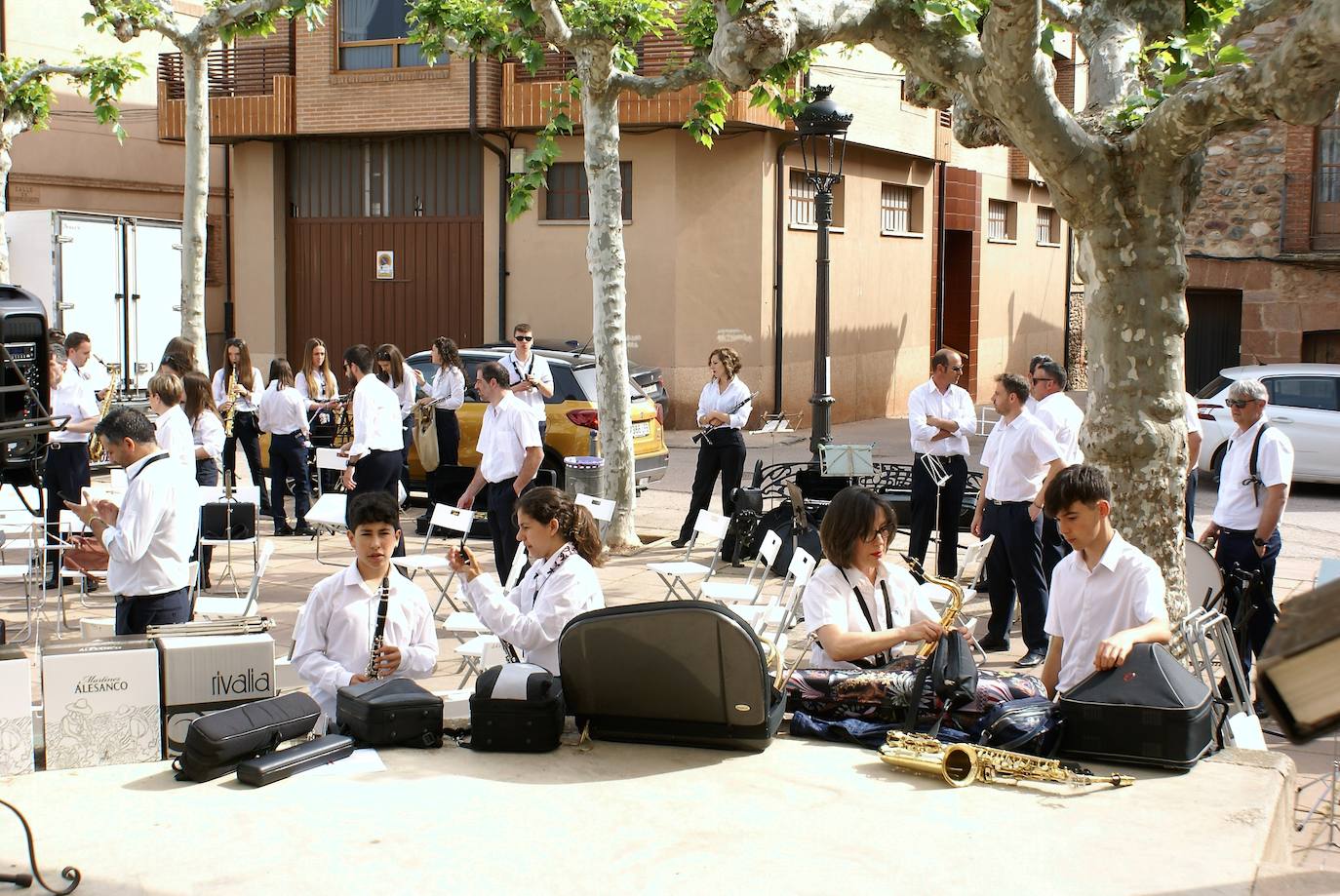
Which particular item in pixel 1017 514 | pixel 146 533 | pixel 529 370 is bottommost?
pixel 1017 514

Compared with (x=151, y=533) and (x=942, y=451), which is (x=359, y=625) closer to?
(x=151, y=533)

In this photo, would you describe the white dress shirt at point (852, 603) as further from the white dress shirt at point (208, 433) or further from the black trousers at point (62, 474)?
the black trousers at point (62, 474)

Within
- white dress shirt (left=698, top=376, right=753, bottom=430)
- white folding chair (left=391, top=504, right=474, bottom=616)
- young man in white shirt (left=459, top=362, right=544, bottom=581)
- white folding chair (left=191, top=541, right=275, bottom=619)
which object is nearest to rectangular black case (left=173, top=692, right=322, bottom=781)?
white folding chair (left=191, top=541, right=275, bottom=619)

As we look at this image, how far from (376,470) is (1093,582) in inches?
269

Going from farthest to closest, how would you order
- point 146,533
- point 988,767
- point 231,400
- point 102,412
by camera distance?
point 231,400 < point 102,412 < point 146,533 < point 988,767

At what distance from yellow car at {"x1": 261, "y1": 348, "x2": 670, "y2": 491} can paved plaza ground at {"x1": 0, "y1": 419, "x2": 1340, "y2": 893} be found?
1.82 ft

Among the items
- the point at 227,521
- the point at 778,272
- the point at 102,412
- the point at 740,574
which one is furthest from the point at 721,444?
the point at 778,272

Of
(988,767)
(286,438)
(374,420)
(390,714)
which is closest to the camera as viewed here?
(988,767)

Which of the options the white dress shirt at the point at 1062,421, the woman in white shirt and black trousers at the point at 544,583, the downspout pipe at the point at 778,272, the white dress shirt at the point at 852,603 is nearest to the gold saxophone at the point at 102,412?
the woman in white shirt and black trousers at the point at 544,583

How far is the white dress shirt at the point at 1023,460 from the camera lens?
8805 mm

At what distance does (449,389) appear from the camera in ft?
45.0

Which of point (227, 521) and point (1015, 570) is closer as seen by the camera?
point (1015, 570)

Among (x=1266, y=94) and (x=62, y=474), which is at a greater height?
(x=1266, y=94)

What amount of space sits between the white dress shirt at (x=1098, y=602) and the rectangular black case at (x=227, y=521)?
563cm
